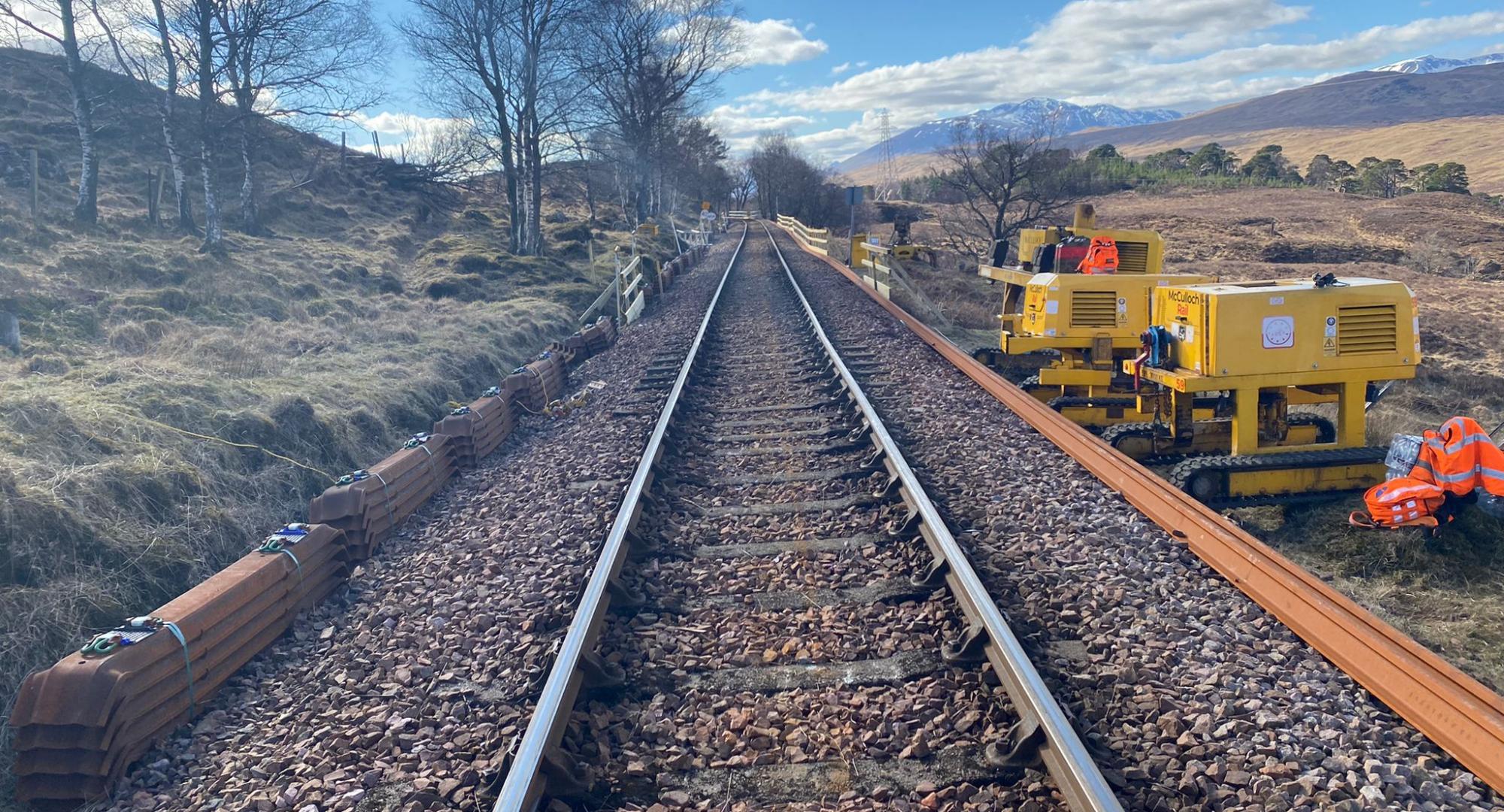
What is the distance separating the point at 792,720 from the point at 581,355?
32.8ft

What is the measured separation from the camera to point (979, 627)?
13.1ft

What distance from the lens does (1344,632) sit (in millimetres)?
3756

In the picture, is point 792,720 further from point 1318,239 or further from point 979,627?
point 1318,239

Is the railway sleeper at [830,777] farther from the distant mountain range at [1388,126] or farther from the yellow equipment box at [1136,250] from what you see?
the distant mountain range at [1388,126]

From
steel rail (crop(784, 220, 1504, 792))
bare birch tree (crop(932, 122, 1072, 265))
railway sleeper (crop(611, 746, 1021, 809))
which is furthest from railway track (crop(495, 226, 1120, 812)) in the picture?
bare birch tree (crop(932, 122, 1072, 265))

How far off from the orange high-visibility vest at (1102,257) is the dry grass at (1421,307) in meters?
3.06

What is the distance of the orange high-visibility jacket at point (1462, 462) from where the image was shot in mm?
5250

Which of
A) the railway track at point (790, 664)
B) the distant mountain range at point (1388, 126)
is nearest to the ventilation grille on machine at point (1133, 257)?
the railway track at point (790, 664)

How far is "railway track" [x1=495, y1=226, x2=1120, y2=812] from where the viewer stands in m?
3.25

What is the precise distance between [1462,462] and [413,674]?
5931mm

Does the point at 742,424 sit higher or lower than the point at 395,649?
higher

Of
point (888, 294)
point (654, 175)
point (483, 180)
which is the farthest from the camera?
point (654, 175)

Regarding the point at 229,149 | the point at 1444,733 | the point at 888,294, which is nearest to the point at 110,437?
the point at 1444,733

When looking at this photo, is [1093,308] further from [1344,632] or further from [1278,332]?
[1344,632]
